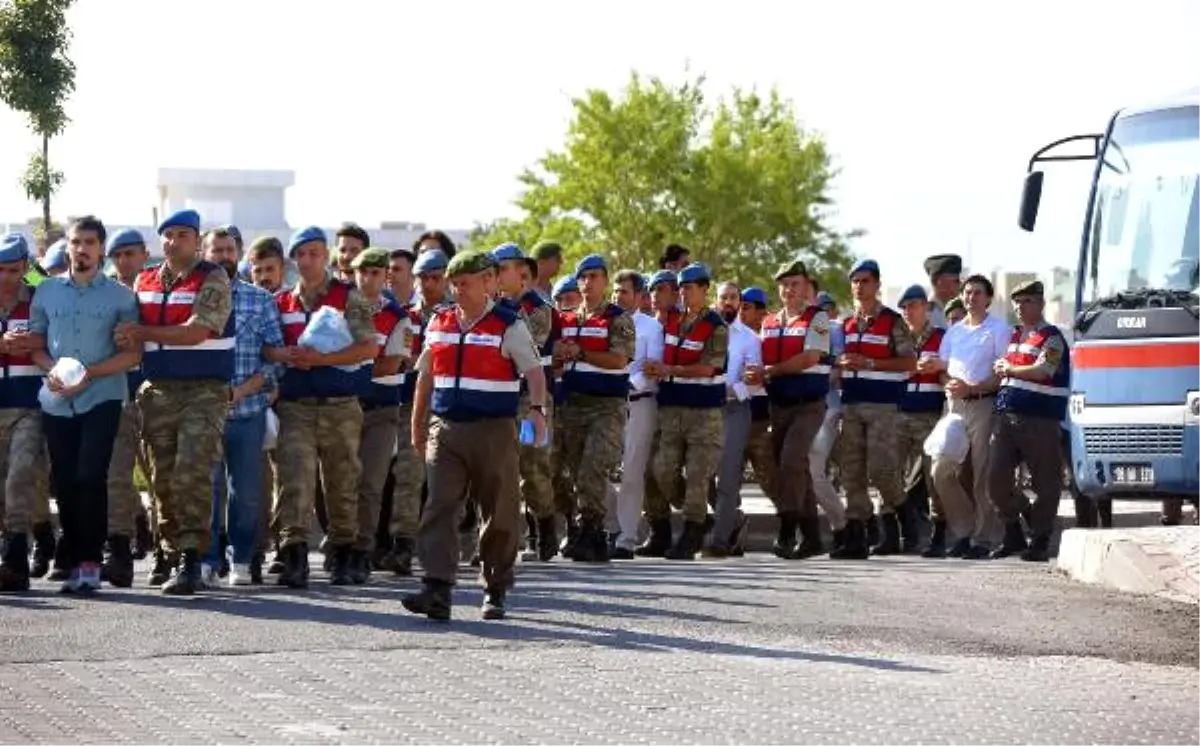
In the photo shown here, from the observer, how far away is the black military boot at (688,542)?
22.6 metres

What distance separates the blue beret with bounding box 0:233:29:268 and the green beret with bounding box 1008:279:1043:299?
330 inches

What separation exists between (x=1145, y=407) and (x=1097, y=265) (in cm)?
172

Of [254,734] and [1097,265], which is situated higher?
[1097,265]

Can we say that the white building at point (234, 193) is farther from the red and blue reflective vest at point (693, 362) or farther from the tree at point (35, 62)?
the red and blue reflective vest at point (693, 362)

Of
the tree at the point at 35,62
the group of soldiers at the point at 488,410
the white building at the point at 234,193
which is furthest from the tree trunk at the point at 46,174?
the white building at the point at 234,193

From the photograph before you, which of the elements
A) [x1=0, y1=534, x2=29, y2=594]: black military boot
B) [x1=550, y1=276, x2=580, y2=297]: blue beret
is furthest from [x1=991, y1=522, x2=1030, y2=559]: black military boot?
[x1=0, y1=534, x2=29, y2=594]: black military boot

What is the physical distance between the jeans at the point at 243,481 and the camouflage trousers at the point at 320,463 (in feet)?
0.53

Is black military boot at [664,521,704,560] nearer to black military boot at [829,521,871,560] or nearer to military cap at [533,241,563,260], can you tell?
black military boot at [829,521,871,560]

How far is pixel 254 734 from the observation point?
1082cm

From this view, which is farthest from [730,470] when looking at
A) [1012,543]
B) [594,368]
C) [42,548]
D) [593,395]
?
[42,548]

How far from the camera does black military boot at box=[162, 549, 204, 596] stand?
16516 millimetres

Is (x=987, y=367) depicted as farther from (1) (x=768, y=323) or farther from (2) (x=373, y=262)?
(2) (x=373, y=262)

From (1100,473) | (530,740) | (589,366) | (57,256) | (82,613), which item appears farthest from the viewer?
(1100,473)

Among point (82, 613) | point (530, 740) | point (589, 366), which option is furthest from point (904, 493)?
point (530, 740)
